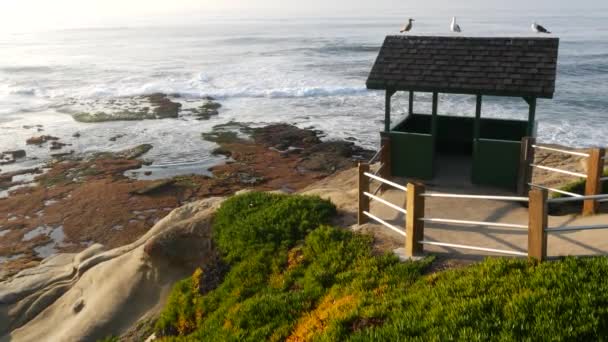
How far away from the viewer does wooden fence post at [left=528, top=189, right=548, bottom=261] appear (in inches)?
277

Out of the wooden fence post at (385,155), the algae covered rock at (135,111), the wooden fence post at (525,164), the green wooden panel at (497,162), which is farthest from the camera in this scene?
the algae covered rock at (135,111)

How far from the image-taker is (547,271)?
6656 mm

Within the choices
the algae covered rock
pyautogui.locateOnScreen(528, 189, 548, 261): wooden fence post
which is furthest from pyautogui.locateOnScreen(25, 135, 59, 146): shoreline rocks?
pyautogui.locateOnScreen(528, 189, 548, 261): wooden fence post

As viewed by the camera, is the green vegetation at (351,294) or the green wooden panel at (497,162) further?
the green wooden panel at (497,162)

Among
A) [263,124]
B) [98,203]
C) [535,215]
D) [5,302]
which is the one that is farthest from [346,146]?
[535,215]

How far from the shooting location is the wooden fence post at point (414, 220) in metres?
8.32

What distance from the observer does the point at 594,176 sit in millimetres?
10547

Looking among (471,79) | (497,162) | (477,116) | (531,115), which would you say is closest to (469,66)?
(471,79)

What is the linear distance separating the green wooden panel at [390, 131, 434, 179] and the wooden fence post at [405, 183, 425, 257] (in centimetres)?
439

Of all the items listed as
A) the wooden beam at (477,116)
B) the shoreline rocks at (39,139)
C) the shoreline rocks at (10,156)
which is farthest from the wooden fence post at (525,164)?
the shoreline rocks at (39,139)

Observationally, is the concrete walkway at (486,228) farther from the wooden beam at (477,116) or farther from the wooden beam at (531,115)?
the wooden beam at (531,115)

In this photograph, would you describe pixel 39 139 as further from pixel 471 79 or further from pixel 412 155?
pixel 471 79

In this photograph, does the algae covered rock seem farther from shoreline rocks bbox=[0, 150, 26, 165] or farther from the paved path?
the paved path

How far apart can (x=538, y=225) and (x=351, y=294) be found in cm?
252
